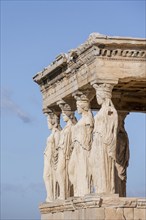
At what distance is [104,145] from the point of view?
70.2 ft

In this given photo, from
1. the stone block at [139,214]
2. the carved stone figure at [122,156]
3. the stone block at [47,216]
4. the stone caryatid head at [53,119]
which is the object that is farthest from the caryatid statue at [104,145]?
the stone caryatid head at [53,119]

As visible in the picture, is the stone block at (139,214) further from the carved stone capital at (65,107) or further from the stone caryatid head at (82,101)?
the carved stone capital at (65,107)

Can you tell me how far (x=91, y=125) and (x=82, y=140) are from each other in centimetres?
45

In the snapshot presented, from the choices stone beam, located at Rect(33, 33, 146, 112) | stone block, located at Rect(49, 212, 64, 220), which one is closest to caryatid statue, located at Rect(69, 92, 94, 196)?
stone beam, located at Rect(33, 33, 146, 112)

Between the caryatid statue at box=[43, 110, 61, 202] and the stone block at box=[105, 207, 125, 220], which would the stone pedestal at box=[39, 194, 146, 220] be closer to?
the stone block at box=[105, 207, 125, 220]

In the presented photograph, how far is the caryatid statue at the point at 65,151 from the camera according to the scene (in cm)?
2511

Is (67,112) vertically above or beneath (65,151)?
above

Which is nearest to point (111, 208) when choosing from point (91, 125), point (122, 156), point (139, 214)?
point (139, 214)

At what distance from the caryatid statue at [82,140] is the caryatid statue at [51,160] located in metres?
2.59

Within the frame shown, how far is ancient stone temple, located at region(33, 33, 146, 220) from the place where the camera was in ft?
70.0

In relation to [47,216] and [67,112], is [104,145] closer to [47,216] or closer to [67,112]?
[67,112]

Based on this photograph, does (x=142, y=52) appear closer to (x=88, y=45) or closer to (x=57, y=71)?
(x=88, y=45)

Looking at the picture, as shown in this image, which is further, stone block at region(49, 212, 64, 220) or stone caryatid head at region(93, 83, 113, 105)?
stone block at region(49, 212, 64, 220)

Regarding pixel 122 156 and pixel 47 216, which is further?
pixel 122 156
